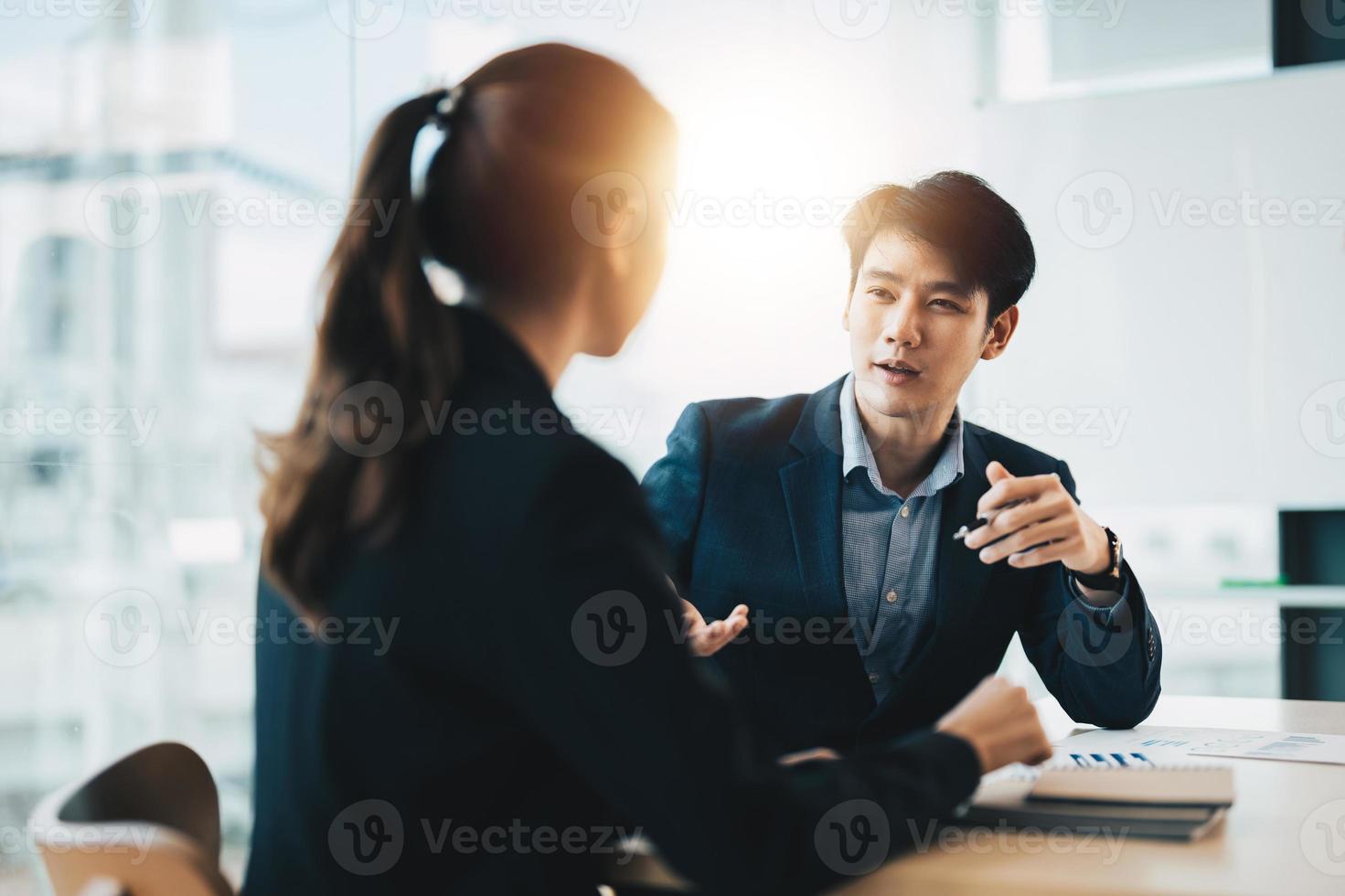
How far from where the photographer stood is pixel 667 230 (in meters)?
1.01

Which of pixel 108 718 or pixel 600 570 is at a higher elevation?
pixel 600 570

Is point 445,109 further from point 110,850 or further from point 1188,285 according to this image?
point 1188,285

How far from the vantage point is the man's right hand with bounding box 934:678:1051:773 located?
927mm

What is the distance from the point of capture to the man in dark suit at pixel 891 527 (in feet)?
5.50

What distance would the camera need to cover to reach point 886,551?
1799 millimetres

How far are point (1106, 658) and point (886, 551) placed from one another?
363mm

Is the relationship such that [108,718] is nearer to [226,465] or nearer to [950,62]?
[226,465]

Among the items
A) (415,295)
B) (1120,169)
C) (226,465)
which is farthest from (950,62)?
(415,295)

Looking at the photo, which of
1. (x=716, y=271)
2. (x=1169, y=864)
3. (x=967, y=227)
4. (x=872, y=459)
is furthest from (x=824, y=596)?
(x=716, y=271)

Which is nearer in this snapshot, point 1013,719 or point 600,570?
point 600,570

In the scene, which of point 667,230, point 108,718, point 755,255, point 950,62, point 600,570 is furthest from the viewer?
point 755,255

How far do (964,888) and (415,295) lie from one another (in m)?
0.60

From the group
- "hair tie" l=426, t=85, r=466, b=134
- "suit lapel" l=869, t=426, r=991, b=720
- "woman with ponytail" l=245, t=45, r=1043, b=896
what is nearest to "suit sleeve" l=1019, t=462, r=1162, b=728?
"suit lapel" l=869, t=426, r=991, b=720

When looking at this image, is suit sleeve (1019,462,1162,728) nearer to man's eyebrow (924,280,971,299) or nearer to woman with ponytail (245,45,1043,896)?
man's eyebrow (924,280,971,299)
